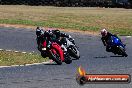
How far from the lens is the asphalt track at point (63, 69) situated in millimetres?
14893

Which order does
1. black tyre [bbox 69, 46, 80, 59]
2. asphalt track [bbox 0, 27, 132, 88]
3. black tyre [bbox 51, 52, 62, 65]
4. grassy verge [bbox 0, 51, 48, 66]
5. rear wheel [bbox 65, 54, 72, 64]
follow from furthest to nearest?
grassy verge [bbox 0, 51, 48, 66]
black tyre [bbox 69, 46, 80, 59]
rear wheel [bbox 65, 54, 72, 64]
black tyre [bbox 51, 52, 62, 65]
asphalt track [bbox 0, 27, 132, 88]

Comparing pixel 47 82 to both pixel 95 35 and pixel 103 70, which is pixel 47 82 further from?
pixel 95 35

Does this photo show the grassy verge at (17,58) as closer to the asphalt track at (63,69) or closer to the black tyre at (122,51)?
the asphalt track at (63,69)

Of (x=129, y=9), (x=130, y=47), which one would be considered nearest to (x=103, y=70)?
(x=130, y=47)

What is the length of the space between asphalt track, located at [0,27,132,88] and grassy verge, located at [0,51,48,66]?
119 cm

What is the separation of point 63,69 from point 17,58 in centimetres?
359

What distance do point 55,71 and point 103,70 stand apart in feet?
6.07

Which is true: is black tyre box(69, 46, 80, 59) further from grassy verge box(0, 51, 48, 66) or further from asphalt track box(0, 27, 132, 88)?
grassy verge box(0, 51, 48, 66)

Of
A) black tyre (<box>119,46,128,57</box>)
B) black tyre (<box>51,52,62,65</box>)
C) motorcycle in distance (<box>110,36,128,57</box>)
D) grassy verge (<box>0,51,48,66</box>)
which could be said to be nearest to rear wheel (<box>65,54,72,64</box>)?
black tyre (<box>51,52,62,65</box>)

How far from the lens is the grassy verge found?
1969 cm

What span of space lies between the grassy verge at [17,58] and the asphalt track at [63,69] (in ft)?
3.91

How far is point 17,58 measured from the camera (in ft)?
68.7

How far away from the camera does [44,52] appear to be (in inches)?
757

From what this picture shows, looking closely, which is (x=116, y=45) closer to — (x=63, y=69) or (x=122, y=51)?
(x=122, y=51)
